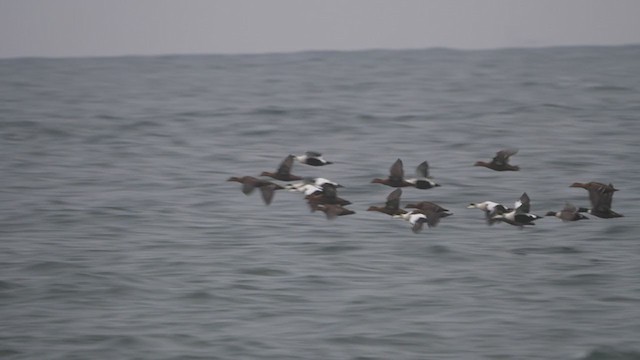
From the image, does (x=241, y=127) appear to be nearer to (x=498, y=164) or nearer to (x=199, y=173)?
(x=199, y=173)

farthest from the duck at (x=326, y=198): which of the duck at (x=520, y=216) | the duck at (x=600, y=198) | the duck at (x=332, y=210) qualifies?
the duck at (x=600, y=198)

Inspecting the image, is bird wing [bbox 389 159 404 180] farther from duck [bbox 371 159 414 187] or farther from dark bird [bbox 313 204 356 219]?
dark bird [bbox 313 204 356 219]

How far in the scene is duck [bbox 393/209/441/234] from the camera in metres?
20.4

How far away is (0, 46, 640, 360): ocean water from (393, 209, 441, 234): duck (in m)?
0.81

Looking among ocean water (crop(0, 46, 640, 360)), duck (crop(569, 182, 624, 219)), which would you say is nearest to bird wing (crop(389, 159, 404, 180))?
ocean water (crop(0, 46, 640, 360))

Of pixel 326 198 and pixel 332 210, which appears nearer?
pixel 332 210

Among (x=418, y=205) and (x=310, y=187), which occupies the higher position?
(x=310, y=187)

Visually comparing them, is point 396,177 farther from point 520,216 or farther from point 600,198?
point 600,198

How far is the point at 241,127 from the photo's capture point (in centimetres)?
4450

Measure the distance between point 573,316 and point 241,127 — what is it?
2657 centimetres

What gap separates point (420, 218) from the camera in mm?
20891

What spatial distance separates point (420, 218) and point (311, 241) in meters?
3.05

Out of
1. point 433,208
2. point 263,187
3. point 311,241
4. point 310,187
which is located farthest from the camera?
point 311,241

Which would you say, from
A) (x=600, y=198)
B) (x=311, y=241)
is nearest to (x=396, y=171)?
(x=311, y=241)
